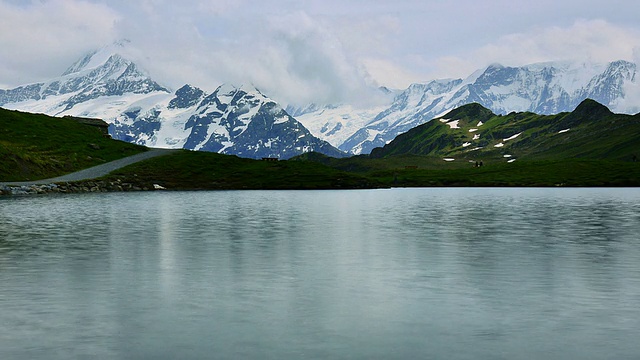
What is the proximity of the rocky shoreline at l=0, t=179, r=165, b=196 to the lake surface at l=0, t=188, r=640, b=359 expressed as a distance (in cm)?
8550

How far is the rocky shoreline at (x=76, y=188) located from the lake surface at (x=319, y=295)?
85499 millimetres

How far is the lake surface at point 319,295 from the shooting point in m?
21.0

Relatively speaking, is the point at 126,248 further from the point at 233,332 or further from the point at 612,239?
the point at 612,239

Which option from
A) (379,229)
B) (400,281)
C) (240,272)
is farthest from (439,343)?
(379,229)

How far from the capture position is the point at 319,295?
96.6ft

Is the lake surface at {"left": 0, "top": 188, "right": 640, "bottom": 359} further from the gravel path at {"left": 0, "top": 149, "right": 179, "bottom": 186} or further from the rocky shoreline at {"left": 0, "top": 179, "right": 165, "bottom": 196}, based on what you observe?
the gravel path at {"left": 0, "top": 149, "right": 179, "bottom": 186}

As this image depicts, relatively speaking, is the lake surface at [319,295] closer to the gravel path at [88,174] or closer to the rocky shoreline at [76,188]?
the rocky shoreline at [76,188]

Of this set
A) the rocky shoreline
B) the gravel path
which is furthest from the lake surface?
the gravel path

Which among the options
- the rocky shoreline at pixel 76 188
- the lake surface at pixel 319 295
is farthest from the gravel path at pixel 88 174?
the lake surface at pixel 319 295

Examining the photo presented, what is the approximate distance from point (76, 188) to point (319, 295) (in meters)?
137

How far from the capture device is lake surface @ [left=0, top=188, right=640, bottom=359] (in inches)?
827

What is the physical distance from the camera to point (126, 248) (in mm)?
46656

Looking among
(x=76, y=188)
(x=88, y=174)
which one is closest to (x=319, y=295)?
(x=76, y=188)

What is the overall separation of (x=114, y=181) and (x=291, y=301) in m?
151
